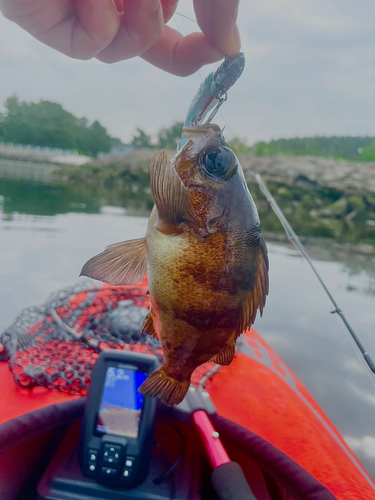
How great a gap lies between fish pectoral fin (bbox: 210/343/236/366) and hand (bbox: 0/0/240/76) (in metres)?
1.11

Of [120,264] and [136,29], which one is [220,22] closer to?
[136,29]

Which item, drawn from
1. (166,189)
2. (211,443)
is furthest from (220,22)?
(211,443)

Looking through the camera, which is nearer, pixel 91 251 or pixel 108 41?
pixel 108 41

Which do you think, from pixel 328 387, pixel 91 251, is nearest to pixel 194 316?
pixel 328 387

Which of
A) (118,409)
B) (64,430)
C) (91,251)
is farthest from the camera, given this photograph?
(91,251)

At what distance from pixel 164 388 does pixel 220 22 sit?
4.14 ft

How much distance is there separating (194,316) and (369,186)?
26.3 metres

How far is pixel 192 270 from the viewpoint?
1.06m

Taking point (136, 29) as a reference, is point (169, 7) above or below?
above

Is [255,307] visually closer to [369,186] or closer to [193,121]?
[193,121]

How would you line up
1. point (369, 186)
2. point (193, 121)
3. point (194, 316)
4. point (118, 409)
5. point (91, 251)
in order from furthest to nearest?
point (369, 186)
point (91, 251)
point (118, 409)
point (193, 121)
point (194, 316)

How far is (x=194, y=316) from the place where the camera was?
105 centimetres

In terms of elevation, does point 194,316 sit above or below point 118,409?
above

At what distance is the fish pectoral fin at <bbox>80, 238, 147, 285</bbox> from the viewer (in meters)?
1.08
